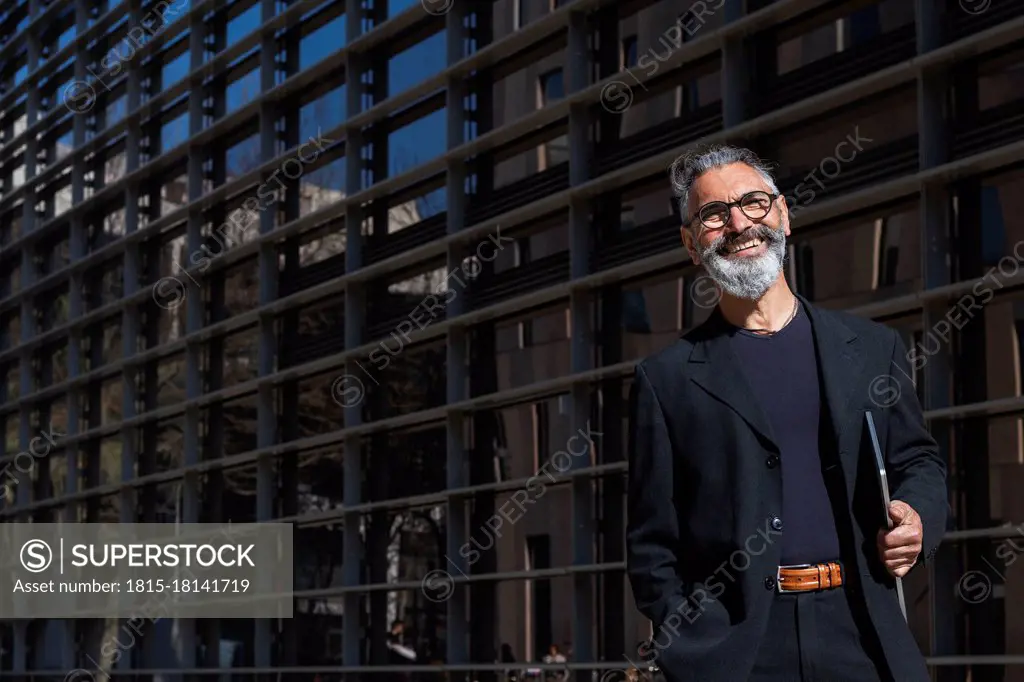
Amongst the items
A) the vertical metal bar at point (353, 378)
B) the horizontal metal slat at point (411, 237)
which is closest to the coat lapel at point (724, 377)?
the horizontal metal slat at point (411, 237)

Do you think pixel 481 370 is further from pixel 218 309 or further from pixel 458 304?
pixel 218 309

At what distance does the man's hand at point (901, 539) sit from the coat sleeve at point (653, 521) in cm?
48

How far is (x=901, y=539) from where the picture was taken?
3785 millimetres

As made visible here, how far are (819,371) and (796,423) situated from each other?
0.44 feet

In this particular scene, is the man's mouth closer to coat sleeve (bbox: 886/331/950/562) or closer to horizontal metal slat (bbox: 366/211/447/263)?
coat sleeve (bbox: 886/331/950/562)

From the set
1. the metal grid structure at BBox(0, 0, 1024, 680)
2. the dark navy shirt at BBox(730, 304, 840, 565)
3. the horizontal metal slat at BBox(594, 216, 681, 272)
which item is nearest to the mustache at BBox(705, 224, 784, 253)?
the dark navy shirt at BBox(730, 304, 840, 565)

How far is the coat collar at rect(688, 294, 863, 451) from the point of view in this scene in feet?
12.9

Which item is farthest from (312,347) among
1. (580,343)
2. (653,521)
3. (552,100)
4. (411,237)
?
(653,521)

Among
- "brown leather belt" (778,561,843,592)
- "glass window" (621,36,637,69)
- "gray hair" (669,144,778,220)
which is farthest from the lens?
"glass window" (621,36,637,69)

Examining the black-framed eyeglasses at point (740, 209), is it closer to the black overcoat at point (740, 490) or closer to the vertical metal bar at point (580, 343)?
the black overcoat at point (740, 490)

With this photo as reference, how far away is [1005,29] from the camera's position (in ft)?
37.7

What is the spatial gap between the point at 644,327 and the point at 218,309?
8418mm

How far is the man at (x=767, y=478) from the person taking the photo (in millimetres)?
3877

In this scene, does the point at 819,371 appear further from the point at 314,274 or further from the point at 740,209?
the point at 314,274
